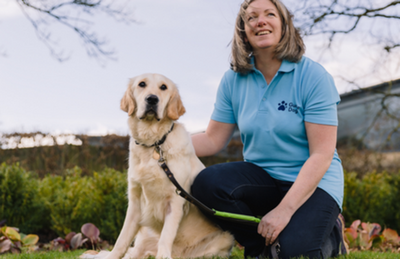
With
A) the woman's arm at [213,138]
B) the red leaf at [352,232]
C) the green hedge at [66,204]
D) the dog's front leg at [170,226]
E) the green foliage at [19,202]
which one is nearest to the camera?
the dog's front leg at [170,226]

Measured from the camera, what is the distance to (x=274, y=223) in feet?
7.75

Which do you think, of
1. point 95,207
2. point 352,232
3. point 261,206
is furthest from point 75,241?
point 352,232

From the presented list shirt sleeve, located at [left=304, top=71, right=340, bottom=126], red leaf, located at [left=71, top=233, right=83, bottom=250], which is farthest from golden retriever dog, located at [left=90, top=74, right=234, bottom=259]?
red leaf, located at [left=71, top=233, right=83, bottom=250]

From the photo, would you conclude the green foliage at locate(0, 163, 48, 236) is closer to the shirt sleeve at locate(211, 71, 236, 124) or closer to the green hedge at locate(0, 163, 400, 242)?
the green hedge at locate(0, 163, 400, 242)

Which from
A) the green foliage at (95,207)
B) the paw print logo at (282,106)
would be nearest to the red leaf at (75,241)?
the green foliage at (95,207)

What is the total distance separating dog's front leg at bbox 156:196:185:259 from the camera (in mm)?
2346

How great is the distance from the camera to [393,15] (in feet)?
19.1

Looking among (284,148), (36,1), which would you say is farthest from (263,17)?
(36,1)

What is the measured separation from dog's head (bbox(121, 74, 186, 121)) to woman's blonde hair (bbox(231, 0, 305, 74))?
Answer: 0.57 m

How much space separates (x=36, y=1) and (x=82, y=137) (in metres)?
2.79

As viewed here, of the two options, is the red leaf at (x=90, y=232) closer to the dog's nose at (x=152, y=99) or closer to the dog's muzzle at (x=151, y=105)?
the dog's muzzle at (x=151, y=105)

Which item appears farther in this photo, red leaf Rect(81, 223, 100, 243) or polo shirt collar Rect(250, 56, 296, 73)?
red leaf Rect(81, 223, 100, 243)

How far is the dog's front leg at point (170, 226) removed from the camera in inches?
92.4

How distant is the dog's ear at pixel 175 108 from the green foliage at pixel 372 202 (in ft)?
9.60
